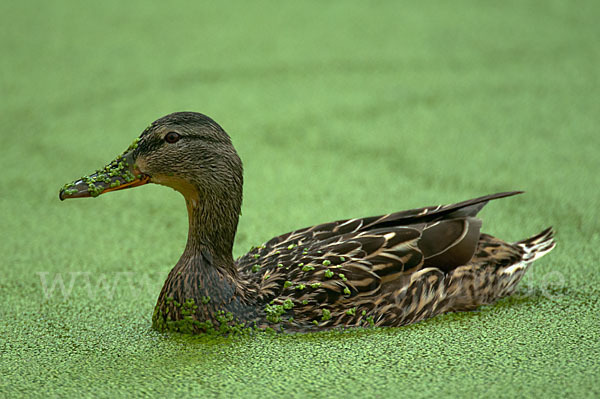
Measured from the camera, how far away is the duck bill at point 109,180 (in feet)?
9.73

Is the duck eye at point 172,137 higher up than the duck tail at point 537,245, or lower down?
higher up

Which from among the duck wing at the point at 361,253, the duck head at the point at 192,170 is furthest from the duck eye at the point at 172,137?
the duck wing at the point at 361,253

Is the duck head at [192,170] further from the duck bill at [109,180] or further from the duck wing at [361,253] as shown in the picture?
the duck wing at [361,253]

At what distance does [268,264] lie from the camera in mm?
3229

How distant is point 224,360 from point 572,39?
480 cm

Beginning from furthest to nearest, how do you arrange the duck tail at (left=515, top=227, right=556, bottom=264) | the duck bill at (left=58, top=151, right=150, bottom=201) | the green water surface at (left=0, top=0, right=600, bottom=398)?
the duck tail at (left=515, top=227, right=556, bottom=264) < the duck bill at (left=58, top=151, right=150, bottom=201) < the green water surface at (left=0, top=0, right=600, bottom=398)

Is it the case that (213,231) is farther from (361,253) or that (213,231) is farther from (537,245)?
(537,245)

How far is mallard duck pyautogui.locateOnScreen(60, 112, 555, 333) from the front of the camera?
304 cm

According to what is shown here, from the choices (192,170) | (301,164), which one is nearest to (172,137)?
(192,170)

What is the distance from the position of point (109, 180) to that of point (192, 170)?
12.2 inches

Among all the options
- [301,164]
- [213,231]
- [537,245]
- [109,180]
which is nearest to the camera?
[109,180]

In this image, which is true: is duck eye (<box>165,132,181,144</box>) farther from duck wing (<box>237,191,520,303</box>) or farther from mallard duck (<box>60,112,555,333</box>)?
duck wing (<box>237,191,520,303</box>)

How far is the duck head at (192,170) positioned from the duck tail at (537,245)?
4.28 ft

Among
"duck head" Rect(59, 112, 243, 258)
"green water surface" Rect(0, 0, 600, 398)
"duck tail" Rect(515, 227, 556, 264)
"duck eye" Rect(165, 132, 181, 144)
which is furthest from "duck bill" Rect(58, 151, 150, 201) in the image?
"duck tail" Rect(515, 227, 556, 264)
